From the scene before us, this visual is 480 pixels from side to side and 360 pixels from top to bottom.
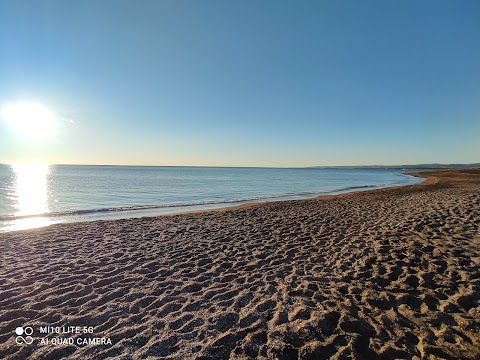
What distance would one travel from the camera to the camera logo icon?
12.8 ft

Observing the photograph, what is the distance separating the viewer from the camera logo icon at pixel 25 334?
3899mm

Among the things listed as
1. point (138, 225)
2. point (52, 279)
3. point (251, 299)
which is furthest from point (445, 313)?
point (138, 225)

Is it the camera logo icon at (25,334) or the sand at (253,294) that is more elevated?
the sand at (253,294)

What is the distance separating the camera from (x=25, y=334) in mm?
4078

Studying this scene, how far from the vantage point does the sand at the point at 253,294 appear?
3.70 metres

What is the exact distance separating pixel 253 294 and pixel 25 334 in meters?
3.78

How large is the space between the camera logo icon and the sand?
7 centimetres

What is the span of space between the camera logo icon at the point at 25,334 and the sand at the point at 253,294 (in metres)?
0.07

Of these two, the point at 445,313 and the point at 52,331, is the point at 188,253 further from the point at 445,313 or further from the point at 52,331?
the point at 445,313

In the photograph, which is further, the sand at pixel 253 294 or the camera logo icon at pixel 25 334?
the camera logo icon at pixel 25 334

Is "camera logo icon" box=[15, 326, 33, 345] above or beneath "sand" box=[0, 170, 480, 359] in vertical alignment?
beneath

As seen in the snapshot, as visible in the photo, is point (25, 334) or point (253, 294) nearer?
point (25, 334)

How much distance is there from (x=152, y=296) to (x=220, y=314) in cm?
154

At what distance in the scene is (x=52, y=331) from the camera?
4109 millimetres
